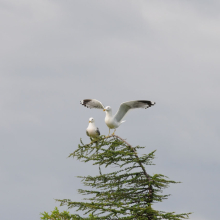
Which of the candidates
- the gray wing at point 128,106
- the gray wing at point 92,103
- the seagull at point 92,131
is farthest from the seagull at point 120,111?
the seagull at point 92,131

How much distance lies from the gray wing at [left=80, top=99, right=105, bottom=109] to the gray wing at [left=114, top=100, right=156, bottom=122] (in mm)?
837

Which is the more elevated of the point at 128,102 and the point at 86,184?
the point at 128,102

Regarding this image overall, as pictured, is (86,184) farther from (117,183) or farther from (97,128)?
(97,128)

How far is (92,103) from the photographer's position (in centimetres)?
1794

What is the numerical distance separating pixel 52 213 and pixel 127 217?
18.4 feet

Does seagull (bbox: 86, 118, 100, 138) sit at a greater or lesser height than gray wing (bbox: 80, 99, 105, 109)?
lesser

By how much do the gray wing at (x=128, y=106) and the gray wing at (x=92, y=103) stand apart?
0.84 meters

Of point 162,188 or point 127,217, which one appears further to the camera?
point 162,188

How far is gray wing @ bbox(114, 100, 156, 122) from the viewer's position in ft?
54.9

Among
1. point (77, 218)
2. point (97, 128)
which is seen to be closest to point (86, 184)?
point (77, 218)

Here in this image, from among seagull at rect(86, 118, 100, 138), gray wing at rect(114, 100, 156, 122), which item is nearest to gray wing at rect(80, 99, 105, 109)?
seagull at rect(86, 118, 100, 138)

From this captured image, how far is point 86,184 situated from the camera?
16609mm

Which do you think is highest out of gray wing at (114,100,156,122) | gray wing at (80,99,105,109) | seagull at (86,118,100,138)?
gray wing at (80,99,105,109)

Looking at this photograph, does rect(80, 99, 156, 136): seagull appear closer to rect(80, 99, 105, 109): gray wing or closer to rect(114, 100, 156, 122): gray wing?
rect(114, 100, 156, 122): gray wing
